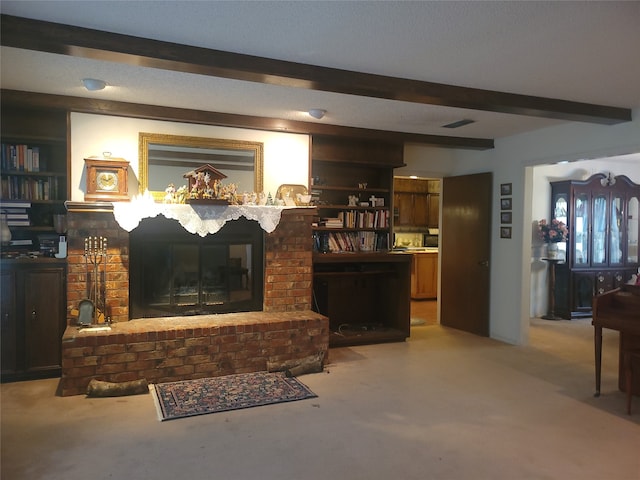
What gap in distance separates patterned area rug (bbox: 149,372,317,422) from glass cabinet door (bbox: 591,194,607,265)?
515 cm

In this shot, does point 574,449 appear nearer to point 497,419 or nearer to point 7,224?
point 497,419

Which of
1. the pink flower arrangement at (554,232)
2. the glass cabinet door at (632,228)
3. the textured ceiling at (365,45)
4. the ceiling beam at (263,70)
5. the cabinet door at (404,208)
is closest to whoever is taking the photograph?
the textured ceiling at (365,45)

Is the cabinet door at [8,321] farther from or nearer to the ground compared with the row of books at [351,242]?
nearer to the ground

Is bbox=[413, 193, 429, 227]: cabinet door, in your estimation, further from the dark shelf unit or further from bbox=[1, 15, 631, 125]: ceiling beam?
the dark shelf unit

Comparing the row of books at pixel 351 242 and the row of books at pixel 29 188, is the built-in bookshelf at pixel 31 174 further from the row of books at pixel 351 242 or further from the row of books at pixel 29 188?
the row of books at pixel 351 242

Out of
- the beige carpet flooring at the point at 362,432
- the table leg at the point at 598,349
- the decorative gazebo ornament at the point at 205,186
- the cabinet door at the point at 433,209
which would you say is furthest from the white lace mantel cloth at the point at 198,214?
the cabinet door at the point at 433,209

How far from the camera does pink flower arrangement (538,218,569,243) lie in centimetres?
664

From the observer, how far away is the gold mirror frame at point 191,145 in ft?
14.3

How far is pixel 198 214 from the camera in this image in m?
4.22

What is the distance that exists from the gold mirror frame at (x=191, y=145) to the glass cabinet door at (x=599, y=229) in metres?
4.99

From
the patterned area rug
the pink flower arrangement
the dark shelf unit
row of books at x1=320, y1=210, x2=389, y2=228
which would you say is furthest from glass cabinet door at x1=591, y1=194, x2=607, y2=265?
the dark shelf unit

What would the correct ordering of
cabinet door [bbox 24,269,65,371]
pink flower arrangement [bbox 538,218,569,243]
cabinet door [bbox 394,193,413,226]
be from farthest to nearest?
cabinet door [bbox 394,193,413,226], pink flower arrangement [bbox 538,218,569,243], cabinet door [bbox 24,269,65,371]

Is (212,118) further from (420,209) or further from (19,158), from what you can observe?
(420,209)

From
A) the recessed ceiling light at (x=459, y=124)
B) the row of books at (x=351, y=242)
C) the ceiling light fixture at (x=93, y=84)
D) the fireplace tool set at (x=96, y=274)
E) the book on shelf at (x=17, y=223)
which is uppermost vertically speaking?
the recessed ceiling light at (x=459, y=124)
